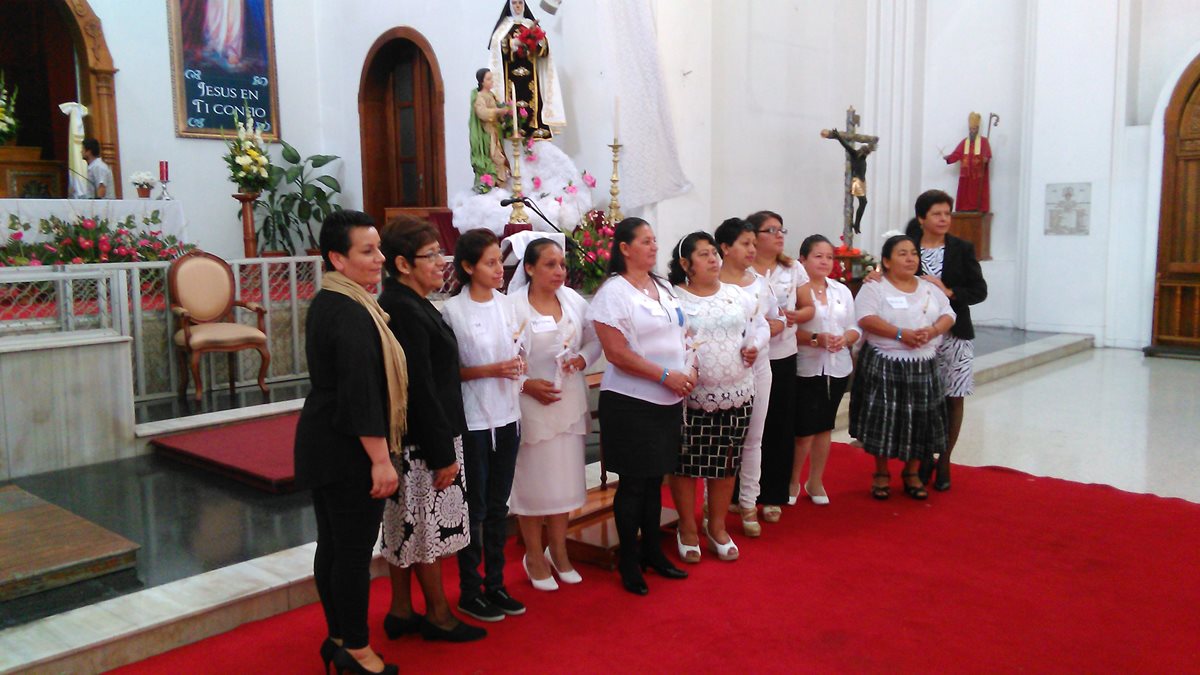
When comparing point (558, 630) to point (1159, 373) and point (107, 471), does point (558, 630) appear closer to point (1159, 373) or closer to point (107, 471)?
point (107, 471)

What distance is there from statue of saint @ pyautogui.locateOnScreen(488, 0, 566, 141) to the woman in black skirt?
16.0 feet

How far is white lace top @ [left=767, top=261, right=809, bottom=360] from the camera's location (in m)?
3.95

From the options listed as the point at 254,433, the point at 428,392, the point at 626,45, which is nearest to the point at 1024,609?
the point at 428,392

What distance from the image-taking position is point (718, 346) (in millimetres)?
3361

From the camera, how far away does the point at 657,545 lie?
338 centimetres

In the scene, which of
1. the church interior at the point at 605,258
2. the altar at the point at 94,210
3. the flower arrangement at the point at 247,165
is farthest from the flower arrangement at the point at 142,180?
the flower arrangement at the point at 247,165

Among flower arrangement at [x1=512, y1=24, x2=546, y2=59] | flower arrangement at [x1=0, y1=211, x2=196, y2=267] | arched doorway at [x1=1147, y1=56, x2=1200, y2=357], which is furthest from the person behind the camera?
arched doorway at [x1=1147, y1=56, x2=1200, y2=357]

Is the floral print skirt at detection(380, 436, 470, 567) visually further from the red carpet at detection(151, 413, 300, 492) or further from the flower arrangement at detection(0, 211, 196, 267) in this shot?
the flower arrangement at detection(0, 211, 196, 267)

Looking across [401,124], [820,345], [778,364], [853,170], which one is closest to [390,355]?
[778,364]

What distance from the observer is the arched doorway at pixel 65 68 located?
898cm

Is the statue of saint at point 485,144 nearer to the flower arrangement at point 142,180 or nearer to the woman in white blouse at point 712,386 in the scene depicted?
the flower arrangement at point 142,180

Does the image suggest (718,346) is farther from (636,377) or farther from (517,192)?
(517,192)

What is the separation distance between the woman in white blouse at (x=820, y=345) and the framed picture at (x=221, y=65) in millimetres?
7764

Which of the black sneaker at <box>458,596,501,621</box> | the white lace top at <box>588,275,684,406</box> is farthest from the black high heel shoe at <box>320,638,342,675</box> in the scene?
the white lace top at <box>588,275,684,406</box>
